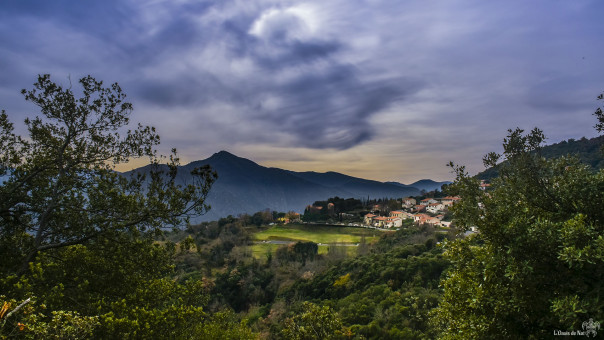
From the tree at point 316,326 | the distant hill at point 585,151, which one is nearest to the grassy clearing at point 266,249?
the distant hill at point 585,151

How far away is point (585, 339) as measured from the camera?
534 centimetres

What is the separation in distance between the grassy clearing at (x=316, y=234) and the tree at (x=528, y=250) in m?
62.0

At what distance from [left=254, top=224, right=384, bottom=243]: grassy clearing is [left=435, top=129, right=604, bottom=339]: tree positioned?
61957 millimetres

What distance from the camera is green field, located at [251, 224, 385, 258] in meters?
67.1

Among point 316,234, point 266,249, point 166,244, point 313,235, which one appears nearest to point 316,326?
point 166,244

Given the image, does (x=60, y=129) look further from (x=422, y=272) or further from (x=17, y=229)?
(x=422, y=272)

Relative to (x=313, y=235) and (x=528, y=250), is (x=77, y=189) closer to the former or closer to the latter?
(x=528, y=250)

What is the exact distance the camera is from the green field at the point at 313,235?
67.1 m

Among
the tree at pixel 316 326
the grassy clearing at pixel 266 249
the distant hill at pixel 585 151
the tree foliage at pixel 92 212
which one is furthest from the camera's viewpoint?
Result: the grassy clearing at pixel 266 249

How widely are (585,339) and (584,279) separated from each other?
3.41 ft

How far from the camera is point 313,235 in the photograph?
8044cm

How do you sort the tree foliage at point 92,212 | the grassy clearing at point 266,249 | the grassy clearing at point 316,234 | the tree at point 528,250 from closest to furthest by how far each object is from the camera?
the tree at point 528,250 → the tree foliage at point 92,212 → the grassy clearing at point 266,249 → the grassy clearing at point 316,234

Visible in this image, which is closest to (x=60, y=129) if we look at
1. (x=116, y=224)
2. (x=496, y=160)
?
(x=116, y=224)

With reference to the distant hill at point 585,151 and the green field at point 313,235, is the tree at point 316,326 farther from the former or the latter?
the green field at point 313,235
